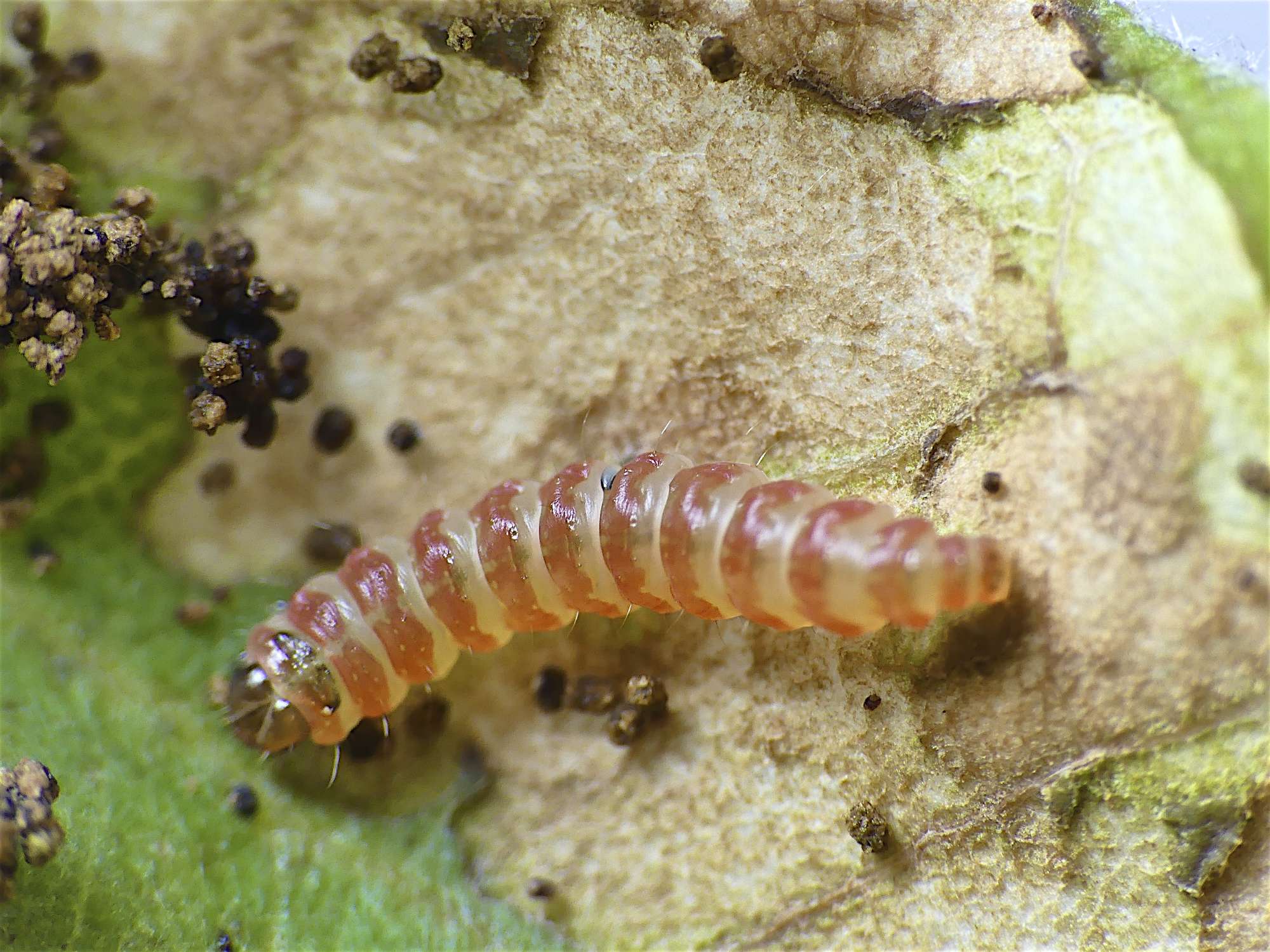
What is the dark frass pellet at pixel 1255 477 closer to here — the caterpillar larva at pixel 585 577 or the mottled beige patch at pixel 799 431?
the mottled beige patch at pixel 799 431

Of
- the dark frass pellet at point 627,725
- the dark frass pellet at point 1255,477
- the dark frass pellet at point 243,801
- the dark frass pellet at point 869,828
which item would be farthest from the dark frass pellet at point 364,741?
the dark frass pellet at point 1255,477

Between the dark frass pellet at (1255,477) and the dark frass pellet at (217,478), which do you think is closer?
the dark frass pellet at (1255,477)

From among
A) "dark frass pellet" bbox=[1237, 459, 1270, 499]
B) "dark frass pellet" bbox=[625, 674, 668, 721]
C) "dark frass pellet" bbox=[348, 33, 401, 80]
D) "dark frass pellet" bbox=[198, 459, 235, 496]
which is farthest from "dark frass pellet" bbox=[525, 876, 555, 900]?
"dark frass pellet" bbox=[348, 33, 401, 80]

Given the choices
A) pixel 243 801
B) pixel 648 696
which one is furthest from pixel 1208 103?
pixel 243 801

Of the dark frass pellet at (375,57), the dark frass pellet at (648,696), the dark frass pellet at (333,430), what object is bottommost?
the dark frass pellet at (333,430)

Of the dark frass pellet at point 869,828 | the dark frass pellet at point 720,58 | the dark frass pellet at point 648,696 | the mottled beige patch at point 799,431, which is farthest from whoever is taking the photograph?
the dark frass pellet at point 648,696

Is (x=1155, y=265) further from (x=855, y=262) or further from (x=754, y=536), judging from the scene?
(x=754, y=536)

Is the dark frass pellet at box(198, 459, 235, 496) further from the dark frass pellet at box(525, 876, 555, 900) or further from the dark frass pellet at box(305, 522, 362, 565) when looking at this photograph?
the dark frass pellet at box(525, 876, 555, 900)
